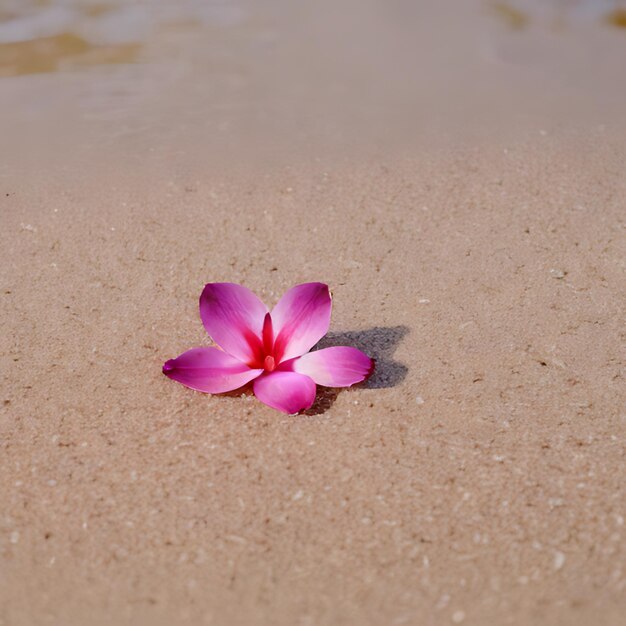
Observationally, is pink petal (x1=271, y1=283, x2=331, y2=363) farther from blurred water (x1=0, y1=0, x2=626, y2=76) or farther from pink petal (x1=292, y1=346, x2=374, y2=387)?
blurred water (x1=0, y1=0, x2=626, y2=76)

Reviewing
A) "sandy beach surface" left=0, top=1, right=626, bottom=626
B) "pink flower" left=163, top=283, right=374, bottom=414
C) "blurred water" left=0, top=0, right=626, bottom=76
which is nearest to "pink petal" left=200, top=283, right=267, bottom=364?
"pink flower" left=163, top=283, right=374, bottom=414

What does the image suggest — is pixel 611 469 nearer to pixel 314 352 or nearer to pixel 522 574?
pixel 522 574

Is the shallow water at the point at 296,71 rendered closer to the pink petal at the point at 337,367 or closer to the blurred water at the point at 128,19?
the blurred water at the point at 128,19

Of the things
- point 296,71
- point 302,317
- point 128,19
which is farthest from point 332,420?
point 128,19

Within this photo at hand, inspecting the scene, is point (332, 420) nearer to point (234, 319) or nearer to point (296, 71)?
point (234, 319)

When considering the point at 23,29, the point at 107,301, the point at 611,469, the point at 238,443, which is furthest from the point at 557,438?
the point at 23,29

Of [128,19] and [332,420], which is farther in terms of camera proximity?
[128,19]
